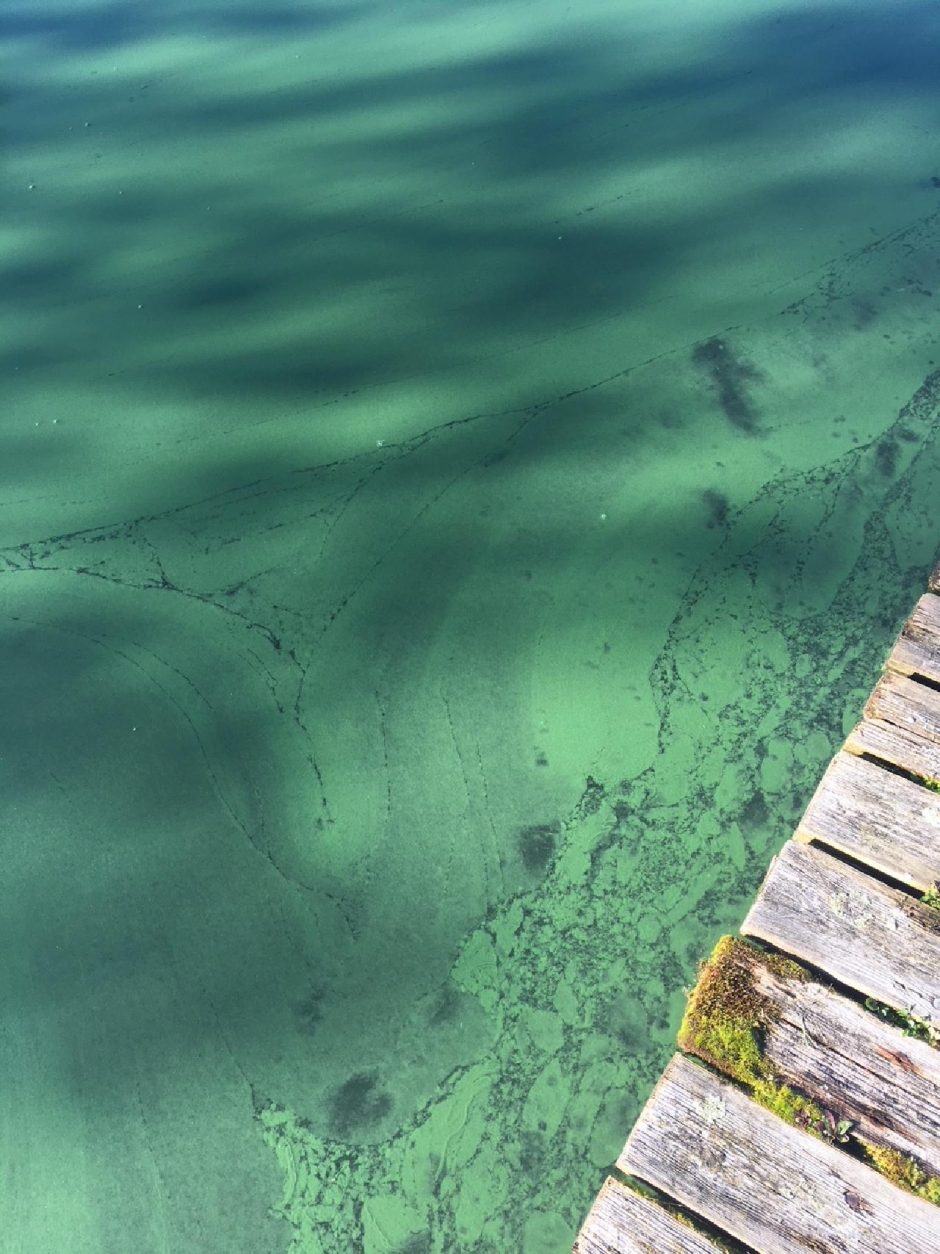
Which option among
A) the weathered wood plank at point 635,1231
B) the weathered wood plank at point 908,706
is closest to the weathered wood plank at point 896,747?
the weathered wood plank at point 908,706

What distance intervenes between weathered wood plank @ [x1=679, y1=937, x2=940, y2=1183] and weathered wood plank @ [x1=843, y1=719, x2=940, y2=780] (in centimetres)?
39

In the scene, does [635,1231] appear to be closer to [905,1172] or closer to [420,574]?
[905,1172]

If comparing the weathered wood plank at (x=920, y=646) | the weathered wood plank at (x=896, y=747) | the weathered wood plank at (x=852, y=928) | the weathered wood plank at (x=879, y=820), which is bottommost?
the weathered wood plank at (x=852, y=928)

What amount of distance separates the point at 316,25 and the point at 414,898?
323cm

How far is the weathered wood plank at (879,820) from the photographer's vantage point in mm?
1470

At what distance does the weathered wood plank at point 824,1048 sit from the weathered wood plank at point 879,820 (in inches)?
8.4

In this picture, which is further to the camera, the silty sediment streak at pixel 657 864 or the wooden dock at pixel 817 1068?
the silty sediment streak at pixel 657 864

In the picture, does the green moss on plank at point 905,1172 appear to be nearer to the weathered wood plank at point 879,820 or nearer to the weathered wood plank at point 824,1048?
the weathered wood plank at point 824,1048

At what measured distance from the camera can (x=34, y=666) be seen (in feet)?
6.51

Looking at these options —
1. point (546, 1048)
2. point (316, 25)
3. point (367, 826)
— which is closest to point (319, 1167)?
point (546, 1048)

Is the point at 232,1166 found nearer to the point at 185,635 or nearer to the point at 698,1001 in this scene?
the point at 698,1001

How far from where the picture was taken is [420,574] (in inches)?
82.1

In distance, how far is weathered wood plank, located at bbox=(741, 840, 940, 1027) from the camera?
1.36m

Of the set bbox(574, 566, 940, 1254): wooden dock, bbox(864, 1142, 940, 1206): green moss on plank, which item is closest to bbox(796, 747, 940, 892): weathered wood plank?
bbox(574, 566, 940, 1254): wooden dock
